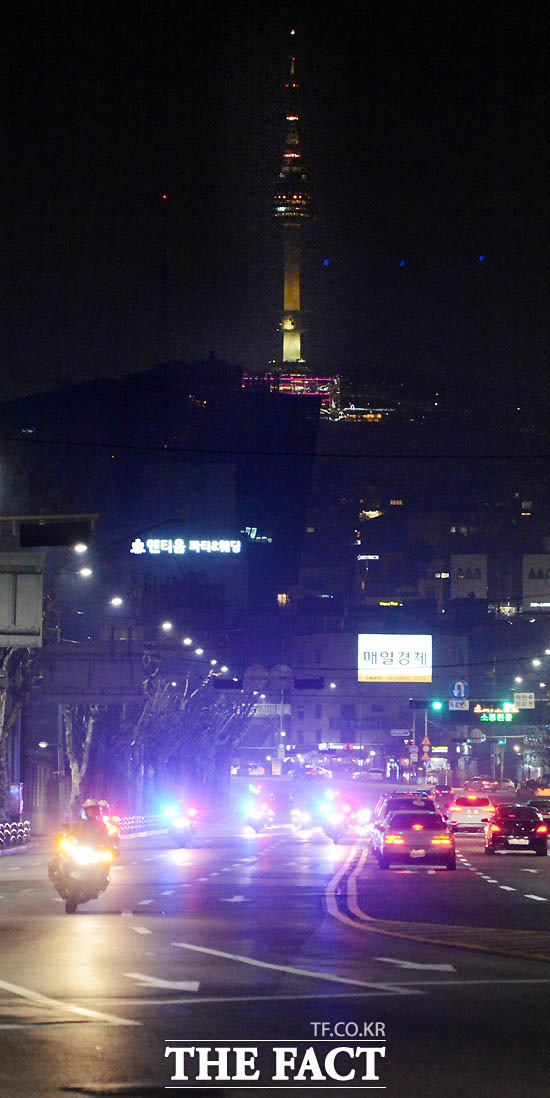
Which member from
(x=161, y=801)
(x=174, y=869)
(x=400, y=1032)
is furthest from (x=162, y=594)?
(x=400, y=1032)

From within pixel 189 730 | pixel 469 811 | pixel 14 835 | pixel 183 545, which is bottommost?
pixel 14 835

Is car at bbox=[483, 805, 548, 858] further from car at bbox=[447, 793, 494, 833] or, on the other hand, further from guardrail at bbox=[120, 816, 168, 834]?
guardrail at bbox=[120, 816, 168, 834]

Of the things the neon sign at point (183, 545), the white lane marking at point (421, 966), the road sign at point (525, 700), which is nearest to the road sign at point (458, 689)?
the road sign at point (525, 700)

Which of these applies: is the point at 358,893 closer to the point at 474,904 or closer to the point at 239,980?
the point at 474,904

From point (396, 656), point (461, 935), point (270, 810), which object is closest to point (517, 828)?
point (461, 935)

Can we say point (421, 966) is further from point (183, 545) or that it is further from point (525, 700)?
point (183, 545)

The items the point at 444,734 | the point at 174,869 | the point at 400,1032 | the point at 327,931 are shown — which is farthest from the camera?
the point at 444,734
